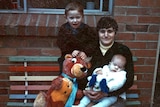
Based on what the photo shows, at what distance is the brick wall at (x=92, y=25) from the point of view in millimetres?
2691

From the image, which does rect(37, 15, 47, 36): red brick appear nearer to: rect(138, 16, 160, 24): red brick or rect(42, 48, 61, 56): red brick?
rect(42, 48, 61, 56): red brick

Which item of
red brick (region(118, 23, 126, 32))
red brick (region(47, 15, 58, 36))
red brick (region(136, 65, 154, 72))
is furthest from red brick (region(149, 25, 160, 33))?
red brick (region(47, 15, 58, 36))

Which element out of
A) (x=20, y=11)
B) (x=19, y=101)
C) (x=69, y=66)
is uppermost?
(x=20, y=11)

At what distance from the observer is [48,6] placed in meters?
2.88

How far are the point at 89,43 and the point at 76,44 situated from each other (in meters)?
0.10

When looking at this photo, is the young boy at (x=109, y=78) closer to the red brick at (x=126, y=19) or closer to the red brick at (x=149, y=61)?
the red brick at (x=126, y=19)

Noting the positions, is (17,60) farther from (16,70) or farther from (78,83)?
(78,83)

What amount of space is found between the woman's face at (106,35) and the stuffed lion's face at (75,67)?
0.22m

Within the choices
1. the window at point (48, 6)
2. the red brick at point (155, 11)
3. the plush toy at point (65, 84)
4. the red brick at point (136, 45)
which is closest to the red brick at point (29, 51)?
the window at point (48, 6)

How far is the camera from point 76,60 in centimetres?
229

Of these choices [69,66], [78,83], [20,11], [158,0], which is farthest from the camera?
[20,11]

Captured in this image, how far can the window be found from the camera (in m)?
2.85

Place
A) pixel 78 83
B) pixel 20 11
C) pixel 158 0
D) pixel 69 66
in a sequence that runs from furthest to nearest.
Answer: pixel 20 11 < pixel 158 0 < pixel 78 83 < pixel 69 66

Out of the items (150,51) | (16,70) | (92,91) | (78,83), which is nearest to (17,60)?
(16,70)
